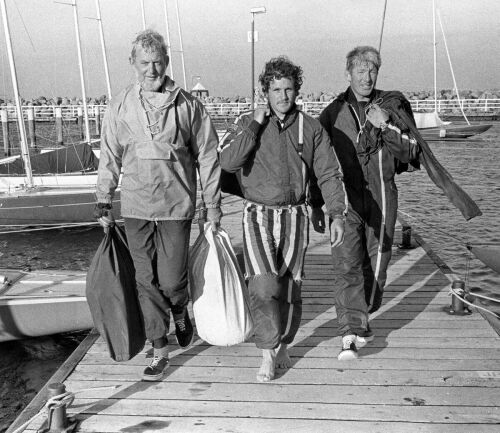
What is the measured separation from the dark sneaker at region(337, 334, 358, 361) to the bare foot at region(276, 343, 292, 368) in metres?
0.34

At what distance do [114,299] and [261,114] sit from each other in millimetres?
1356

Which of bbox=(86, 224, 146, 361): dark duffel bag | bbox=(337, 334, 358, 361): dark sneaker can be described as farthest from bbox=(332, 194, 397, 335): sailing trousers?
bbox=(86, 224, 146, 361): dark duffel bag

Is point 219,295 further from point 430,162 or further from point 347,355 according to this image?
point 430,162

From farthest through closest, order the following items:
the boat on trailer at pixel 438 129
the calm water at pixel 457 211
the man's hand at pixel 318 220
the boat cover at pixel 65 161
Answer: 1. the boat on trailer at pixel 438 129
2. the boat cover at pixel 65 161
3. the calm water at pixel 457 211
4. the man's hand at pixel 318 220

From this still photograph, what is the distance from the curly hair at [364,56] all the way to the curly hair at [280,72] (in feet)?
1.60

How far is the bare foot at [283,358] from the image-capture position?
3.68 m

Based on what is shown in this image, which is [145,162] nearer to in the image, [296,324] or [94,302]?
[94,302]

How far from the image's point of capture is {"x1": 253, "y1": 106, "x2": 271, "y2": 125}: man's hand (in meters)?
3.34

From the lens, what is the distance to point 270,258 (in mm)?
3445

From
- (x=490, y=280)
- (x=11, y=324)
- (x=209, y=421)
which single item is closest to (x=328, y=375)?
(x=209, y=421)

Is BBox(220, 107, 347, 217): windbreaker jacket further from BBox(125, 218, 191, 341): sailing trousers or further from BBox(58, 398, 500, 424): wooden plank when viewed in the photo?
BBox(58, 398, 500, 424): wooden plank

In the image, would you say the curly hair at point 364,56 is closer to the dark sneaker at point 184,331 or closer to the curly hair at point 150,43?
the curly hair at point 150,43

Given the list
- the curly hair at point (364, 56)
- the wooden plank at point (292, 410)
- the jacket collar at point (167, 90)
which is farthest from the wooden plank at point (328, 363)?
the curly hair at point (364, 56)

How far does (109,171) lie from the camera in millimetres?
3537
